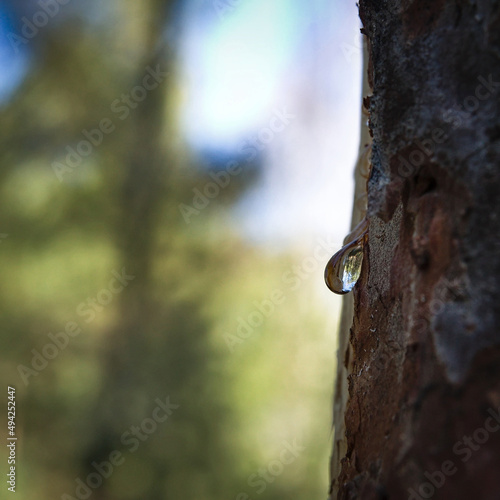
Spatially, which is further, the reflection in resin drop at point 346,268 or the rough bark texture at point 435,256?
the reflection in resin drop at point 346,268

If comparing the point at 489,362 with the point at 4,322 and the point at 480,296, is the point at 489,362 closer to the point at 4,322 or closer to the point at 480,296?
the point at 480,296

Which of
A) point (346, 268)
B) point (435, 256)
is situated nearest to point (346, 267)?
point (346, 268)

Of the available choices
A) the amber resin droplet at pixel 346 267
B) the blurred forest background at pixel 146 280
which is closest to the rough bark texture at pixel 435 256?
the amber resin droplet at pixel 346 267

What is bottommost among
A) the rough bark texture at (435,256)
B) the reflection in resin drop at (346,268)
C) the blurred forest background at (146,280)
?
the rough bark texture at (435,256)

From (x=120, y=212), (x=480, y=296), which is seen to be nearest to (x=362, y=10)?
(x=480, y=296)

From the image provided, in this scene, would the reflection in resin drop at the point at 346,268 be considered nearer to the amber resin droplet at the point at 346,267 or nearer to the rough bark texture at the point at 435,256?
the amber resin droplet at the point at 346,267

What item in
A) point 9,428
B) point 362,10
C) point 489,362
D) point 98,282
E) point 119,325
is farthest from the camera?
point 119,325
